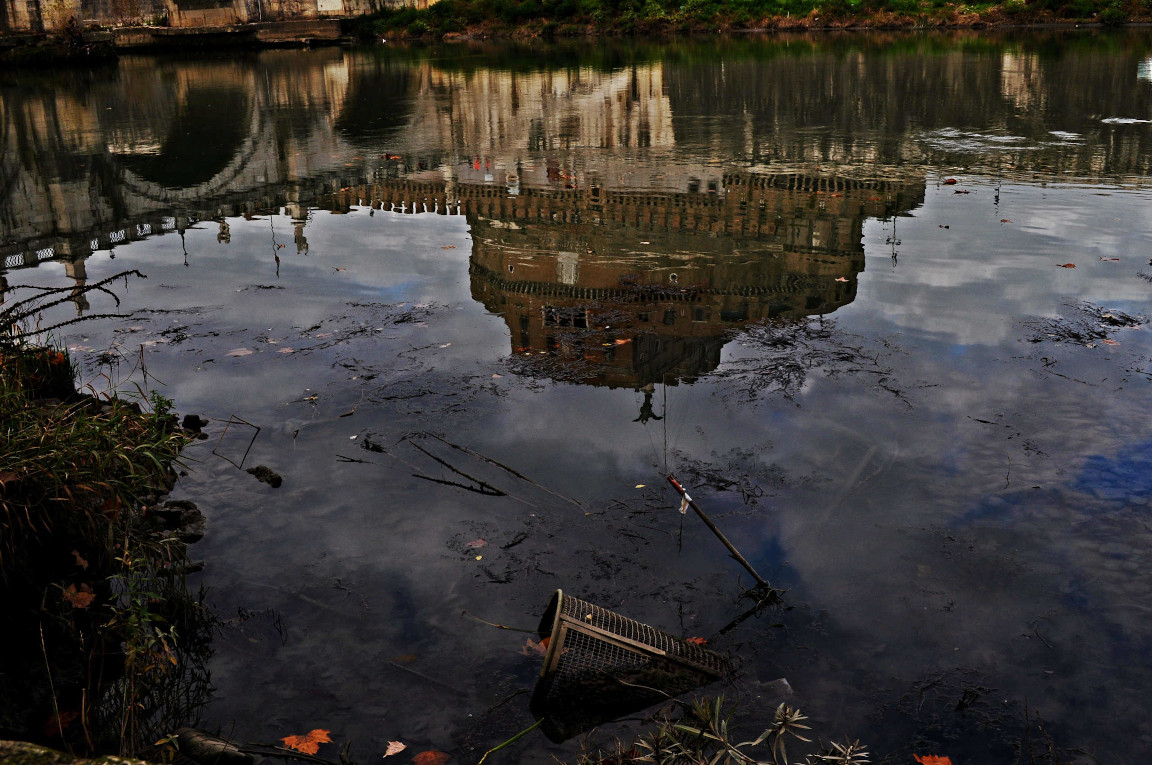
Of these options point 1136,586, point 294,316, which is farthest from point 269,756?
point 294,316

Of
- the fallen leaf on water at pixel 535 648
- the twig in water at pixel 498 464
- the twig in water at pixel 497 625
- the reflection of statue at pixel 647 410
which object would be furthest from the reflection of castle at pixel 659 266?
the fallen leaf on water at pixel 535 648

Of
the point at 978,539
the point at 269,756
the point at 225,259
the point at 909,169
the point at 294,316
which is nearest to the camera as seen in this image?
the point at 269,756

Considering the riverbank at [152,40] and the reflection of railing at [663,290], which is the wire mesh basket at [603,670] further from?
the riverbank at [152,40]

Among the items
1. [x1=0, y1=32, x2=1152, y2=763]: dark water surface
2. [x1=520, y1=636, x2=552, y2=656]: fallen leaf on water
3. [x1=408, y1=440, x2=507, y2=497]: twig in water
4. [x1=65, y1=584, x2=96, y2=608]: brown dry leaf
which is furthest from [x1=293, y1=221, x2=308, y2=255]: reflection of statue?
[x1=520, y1=636, x2=552, y2=656]: fallen leaf on water

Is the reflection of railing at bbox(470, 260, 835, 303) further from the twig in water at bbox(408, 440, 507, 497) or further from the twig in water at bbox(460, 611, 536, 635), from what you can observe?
the twig in water at bbox(460, 611, 536, 635)

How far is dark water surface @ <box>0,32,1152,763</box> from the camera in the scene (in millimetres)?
4746

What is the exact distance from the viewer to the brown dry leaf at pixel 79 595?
4953mm

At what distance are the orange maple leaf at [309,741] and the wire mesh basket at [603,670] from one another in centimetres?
99

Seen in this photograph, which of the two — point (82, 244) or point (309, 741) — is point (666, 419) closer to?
point (309, 741)

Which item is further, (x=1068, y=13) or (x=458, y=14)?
(x=458, y=14)

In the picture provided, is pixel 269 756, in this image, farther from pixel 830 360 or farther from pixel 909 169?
pixel 909 169

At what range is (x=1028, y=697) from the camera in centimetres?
452

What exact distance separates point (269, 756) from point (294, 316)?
6592 mm

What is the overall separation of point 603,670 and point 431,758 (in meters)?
0.87
